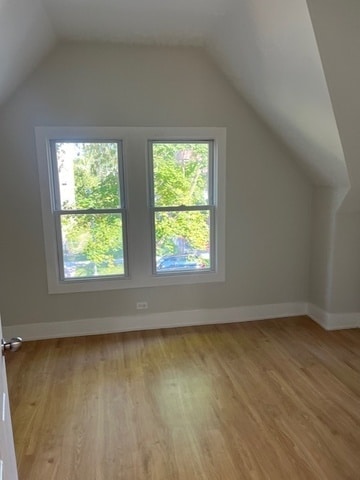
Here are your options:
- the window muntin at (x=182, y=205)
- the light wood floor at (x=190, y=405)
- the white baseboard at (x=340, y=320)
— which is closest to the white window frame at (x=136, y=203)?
the window muntin at (x=182, y=205)

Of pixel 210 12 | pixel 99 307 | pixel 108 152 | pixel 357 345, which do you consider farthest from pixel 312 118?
pixel 99 307

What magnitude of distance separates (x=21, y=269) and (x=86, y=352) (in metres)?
0.99

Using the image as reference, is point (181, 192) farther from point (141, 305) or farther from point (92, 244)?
point (141, 305)

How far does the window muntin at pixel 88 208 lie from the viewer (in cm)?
326

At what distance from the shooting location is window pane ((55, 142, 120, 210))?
10.6 ft

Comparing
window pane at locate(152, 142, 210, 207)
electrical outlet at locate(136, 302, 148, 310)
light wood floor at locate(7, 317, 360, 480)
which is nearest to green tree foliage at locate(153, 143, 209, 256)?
window pane at locate(152, 142, 210, 207)

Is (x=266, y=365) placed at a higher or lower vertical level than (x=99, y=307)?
lower

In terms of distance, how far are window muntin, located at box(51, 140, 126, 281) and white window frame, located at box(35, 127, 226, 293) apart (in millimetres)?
63

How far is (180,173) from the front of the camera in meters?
3.47

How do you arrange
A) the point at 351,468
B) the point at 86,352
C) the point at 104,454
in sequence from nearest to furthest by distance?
the point at 351,468 < the point at 104,454 < the point at 86,352

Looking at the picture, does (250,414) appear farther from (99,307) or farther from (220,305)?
(99,307)

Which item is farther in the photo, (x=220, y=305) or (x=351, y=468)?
(x=220, y=305)

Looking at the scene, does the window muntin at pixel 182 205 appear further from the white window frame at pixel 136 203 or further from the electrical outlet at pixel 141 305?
the electrical outlet at pixel 141 305

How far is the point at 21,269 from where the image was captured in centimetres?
327
